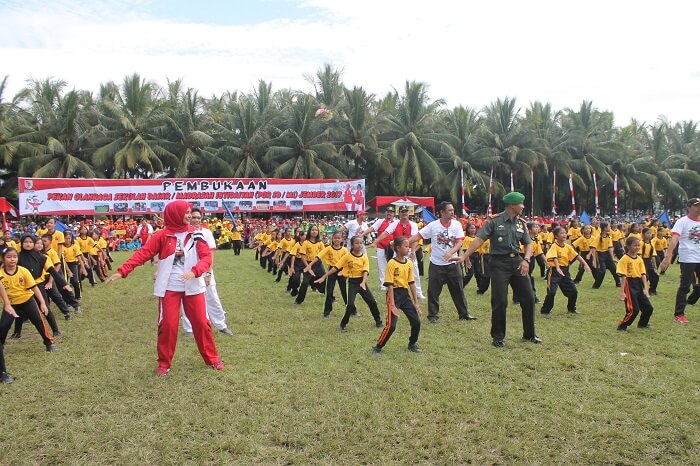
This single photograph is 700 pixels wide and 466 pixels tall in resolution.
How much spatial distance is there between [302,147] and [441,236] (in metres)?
28.6

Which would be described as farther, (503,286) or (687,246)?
(687,246)

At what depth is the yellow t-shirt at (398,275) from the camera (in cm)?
649

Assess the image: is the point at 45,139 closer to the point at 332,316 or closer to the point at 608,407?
the point at 332,316

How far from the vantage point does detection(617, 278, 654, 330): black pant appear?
733 centimetres

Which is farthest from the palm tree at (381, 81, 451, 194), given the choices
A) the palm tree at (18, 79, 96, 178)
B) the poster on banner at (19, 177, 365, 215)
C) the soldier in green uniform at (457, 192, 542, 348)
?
the soldier in green uniform at (457, 192, 542, 348)

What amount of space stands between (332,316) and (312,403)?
4.20m

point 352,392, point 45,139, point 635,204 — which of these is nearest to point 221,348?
point 352,392

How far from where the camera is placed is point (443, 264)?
26.9 ft

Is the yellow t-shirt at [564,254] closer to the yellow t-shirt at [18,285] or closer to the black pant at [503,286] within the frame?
the black pant at [503,286]

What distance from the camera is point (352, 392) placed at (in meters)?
5.06

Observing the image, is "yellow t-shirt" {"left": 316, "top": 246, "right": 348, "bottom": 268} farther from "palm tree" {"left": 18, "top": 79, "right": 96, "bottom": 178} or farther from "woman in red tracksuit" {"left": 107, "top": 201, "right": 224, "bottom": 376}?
"palm tree" {"left": 18, "top": 79, "right": 96, "bottom": 178}

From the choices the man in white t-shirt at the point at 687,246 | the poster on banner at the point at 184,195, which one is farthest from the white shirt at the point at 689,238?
the poster on banner at the point at 184,195

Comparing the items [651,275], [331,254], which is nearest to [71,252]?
[331,254]

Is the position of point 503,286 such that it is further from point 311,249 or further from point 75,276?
point 75,276
